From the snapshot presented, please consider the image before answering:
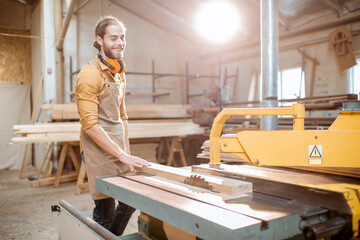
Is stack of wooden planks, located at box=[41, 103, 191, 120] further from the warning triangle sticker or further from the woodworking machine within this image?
the warning triangle sticker

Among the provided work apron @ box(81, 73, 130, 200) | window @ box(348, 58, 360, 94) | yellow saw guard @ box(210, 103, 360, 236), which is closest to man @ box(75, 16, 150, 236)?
work apron @ box(81, 73, 130, 200)

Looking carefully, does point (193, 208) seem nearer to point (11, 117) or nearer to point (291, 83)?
point (291, 83)

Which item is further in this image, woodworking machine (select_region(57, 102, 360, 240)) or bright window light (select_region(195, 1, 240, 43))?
bright window light (select_region(195, 1, 240, 43))

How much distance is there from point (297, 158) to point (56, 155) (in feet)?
17.9

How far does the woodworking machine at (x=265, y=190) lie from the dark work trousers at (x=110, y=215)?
13.1 inches

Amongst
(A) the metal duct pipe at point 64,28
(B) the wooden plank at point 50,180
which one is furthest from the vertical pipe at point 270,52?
(A) the metal duct pipe at point 64,28

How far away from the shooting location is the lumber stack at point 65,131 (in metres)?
4.25

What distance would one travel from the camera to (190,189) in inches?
53.1

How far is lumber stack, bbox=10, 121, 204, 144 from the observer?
13.9 ft

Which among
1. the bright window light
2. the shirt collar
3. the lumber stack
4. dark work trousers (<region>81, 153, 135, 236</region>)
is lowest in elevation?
dark work trousers (<region>81, 153, 135, 236</region>)

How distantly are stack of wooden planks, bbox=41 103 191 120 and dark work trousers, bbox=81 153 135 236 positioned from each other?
3471 mm

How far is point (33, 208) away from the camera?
399 centimetres

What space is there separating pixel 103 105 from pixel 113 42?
0.41 meters

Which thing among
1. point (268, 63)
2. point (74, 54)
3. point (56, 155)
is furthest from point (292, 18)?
point (56, 155)
